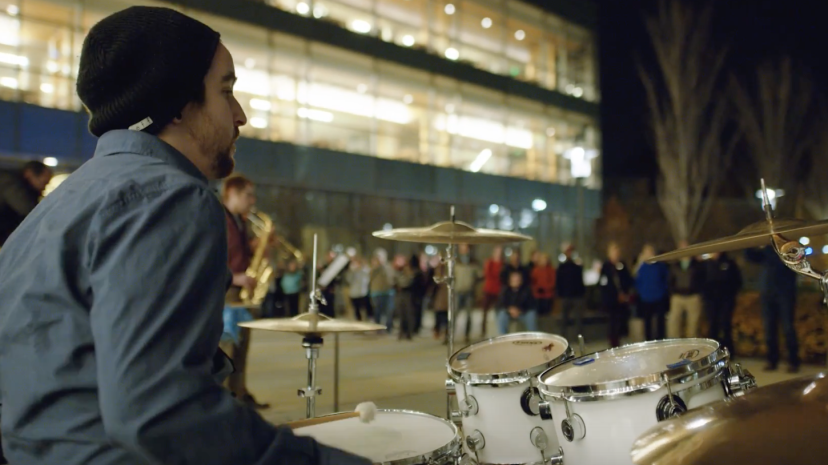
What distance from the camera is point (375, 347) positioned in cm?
1145

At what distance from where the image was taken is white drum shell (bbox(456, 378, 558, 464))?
141 inches

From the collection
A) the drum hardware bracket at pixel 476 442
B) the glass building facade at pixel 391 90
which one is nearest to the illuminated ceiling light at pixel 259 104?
the glass building facade at pixel 391 90

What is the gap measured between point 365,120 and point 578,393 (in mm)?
19124

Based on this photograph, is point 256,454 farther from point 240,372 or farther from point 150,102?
point 240,372

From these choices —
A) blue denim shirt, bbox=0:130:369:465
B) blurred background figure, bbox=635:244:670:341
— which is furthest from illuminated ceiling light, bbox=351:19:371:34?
blue denim shirt, bbox=0:130:369:465

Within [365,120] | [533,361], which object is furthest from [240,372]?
[365,120]

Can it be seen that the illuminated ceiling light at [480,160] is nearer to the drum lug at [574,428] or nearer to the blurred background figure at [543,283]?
the blurred background figure at [543,283]

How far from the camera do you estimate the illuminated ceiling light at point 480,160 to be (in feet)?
79.4

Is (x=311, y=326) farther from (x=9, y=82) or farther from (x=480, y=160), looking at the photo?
(x=480, y=160)

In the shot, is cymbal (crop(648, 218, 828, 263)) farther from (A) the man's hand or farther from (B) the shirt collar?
(A) the man's hand

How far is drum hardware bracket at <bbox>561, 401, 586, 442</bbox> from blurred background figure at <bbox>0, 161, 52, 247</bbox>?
3.92 m

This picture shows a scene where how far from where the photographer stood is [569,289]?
1103cm

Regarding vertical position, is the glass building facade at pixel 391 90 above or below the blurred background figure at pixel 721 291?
above

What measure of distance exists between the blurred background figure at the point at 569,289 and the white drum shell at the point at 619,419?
27.5ft
